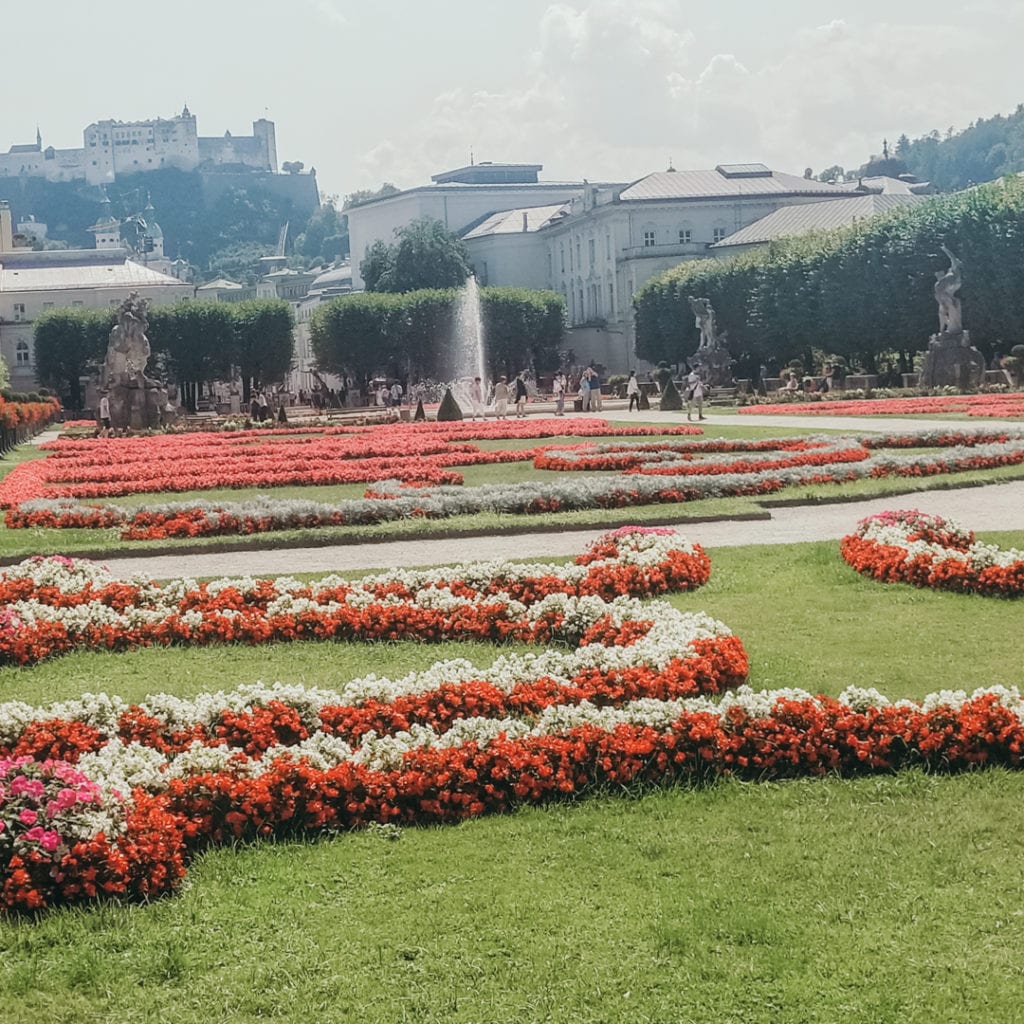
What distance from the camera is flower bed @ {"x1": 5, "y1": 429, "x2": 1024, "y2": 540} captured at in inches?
666

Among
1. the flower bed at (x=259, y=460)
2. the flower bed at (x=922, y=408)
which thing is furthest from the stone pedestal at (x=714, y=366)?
the flower bed at (x=259, y=460)

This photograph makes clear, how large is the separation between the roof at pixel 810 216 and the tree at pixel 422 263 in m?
20.9

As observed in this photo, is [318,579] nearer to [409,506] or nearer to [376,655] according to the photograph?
[376,655]

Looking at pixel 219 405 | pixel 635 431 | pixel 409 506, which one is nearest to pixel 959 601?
pixel 409 506

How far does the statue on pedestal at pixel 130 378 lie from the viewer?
4378cm

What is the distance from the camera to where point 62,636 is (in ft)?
34.2

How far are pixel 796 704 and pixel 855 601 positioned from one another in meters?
3.91

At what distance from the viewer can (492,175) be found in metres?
136

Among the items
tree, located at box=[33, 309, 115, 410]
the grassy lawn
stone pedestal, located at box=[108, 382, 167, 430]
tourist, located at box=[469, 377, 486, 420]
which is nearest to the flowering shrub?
the grassy lawn

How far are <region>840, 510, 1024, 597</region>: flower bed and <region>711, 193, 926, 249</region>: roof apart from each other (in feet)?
243

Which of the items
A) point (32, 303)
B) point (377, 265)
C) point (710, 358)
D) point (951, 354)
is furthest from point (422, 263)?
point (951, 354)

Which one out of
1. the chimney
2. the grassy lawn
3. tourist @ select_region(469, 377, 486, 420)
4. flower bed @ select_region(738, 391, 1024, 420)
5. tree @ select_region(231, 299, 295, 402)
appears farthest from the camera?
the chimney

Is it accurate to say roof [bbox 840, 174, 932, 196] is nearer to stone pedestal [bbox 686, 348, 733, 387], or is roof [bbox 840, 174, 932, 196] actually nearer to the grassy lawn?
stone pedestal [bbox 686, 348, 733, 387]

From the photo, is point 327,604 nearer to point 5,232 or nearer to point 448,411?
point 448,411
